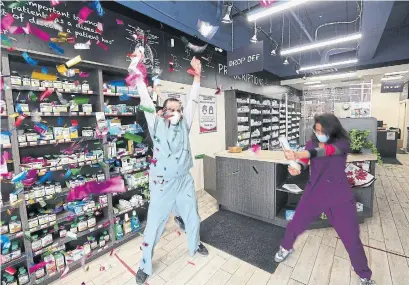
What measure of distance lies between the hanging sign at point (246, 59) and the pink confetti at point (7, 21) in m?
3.17

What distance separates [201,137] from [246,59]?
6.06 feet

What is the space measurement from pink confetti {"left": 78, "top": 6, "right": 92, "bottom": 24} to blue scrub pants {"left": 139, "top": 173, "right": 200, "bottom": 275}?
2169 mm

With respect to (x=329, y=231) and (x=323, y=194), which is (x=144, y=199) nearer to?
(x=323, y=194)

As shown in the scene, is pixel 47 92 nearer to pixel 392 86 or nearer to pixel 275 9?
pixel 275 9

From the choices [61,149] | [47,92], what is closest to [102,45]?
[47,92]

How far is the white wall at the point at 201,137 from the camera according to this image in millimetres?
4156

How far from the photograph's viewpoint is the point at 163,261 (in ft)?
7.98

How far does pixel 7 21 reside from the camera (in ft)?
6.55

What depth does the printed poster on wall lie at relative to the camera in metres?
4.64

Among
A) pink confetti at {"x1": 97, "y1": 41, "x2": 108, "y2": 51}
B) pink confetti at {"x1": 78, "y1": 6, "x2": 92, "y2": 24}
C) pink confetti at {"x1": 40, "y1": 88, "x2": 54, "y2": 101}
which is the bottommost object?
pink confetti at {"x1": 40, "y1": 88, "x2": 54, "y2": 101}

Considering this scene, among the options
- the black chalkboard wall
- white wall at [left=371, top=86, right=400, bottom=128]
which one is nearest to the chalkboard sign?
the black chalkboard wall

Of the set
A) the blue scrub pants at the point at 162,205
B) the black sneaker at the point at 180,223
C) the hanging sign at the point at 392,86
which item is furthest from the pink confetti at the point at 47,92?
the hanging sign at the point at 392,86

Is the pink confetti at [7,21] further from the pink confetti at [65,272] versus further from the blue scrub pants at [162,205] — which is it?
the pink confetti at [65,272]

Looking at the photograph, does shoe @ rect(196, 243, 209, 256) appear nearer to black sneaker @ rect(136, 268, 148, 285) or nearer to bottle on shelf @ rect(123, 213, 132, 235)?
black sneaker @ rect(136, 268, 148, 285)
